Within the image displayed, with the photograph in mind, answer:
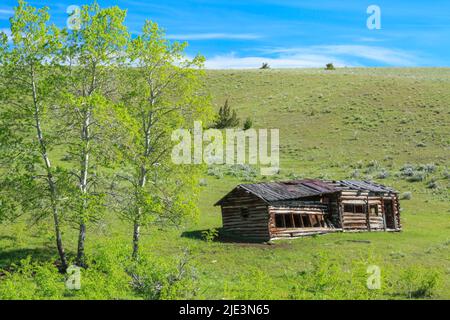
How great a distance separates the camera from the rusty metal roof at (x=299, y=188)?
33.7 meters

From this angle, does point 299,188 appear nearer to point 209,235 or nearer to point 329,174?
point 209,235

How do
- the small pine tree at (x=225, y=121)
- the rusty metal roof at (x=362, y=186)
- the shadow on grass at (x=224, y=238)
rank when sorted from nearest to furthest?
the shadow on grass at (x=224, y=238) → the rusty metal roof at (x=362, y=186) → the small pine tree at (x=225, y=121)

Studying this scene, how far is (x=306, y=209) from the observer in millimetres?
35438

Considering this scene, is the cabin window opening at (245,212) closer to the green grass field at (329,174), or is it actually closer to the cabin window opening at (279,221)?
the cabin window opening at (279,221)

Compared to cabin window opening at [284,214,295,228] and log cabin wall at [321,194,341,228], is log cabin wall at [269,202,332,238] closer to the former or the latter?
cabin window opening at [284,214,295,228]

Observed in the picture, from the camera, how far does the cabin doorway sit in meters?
39.0

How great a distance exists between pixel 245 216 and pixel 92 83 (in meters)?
13.7

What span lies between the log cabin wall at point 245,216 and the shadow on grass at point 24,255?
11.5 meters

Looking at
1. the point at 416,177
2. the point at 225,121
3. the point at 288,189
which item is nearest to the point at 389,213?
Answer: the point at 288,189

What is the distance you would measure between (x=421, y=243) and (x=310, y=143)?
35435mm

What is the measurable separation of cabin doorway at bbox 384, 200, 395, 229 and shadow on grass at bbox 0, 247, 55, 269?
23.7 metres

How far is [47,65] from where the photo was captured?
24.2m

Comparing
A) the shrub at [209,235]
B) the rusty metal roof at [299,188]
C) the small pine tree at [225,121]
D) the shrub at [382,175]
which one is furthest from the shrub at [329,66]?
the shrub at [209,235]

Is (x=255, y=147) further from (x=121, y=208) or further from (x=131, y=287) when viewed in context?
(x=131, y=287)
